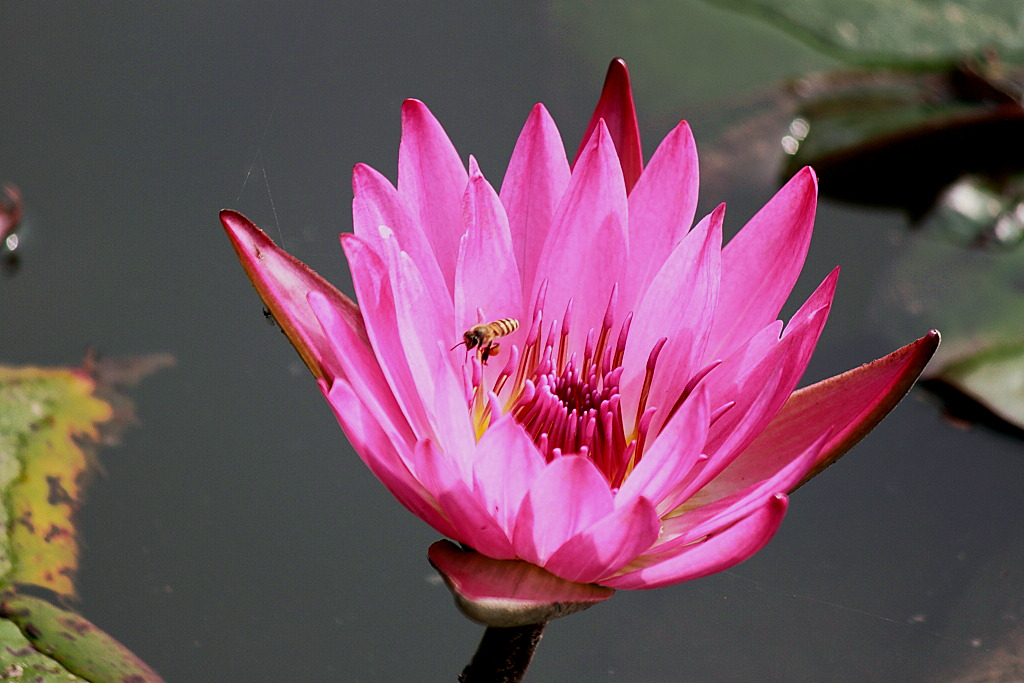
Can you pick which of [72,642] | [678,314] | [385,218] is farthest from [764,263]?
[72,642]

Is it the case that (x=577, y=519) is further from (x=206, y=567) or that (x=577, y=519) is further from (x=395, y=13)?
(x=395, y=13)

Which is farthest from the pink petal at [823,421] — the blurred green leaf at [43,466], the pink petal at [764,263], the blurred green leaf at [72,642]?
the blurred green leaf at [43,466]

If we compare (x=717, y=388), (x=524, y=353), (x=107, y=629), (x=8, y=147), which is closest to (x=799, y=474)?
(x=717, y=388)

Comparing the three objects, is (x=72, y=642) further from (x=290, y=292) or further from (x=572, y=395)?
(x=572, y=395)

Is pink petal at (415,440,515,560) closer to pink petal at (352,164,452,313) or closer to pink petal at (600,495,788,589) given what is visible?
pink petal at (600,495,788,589)

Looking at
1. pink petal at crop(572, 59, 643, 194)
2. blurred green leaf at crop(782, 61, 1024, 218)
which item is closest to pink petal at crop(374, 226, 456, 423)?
pink petal at crop(572, 59, 643, 194)

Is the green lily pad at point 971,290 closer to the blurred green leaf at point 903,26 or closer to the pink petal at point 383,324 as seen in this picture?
the blurred green leaf at point 903,26
